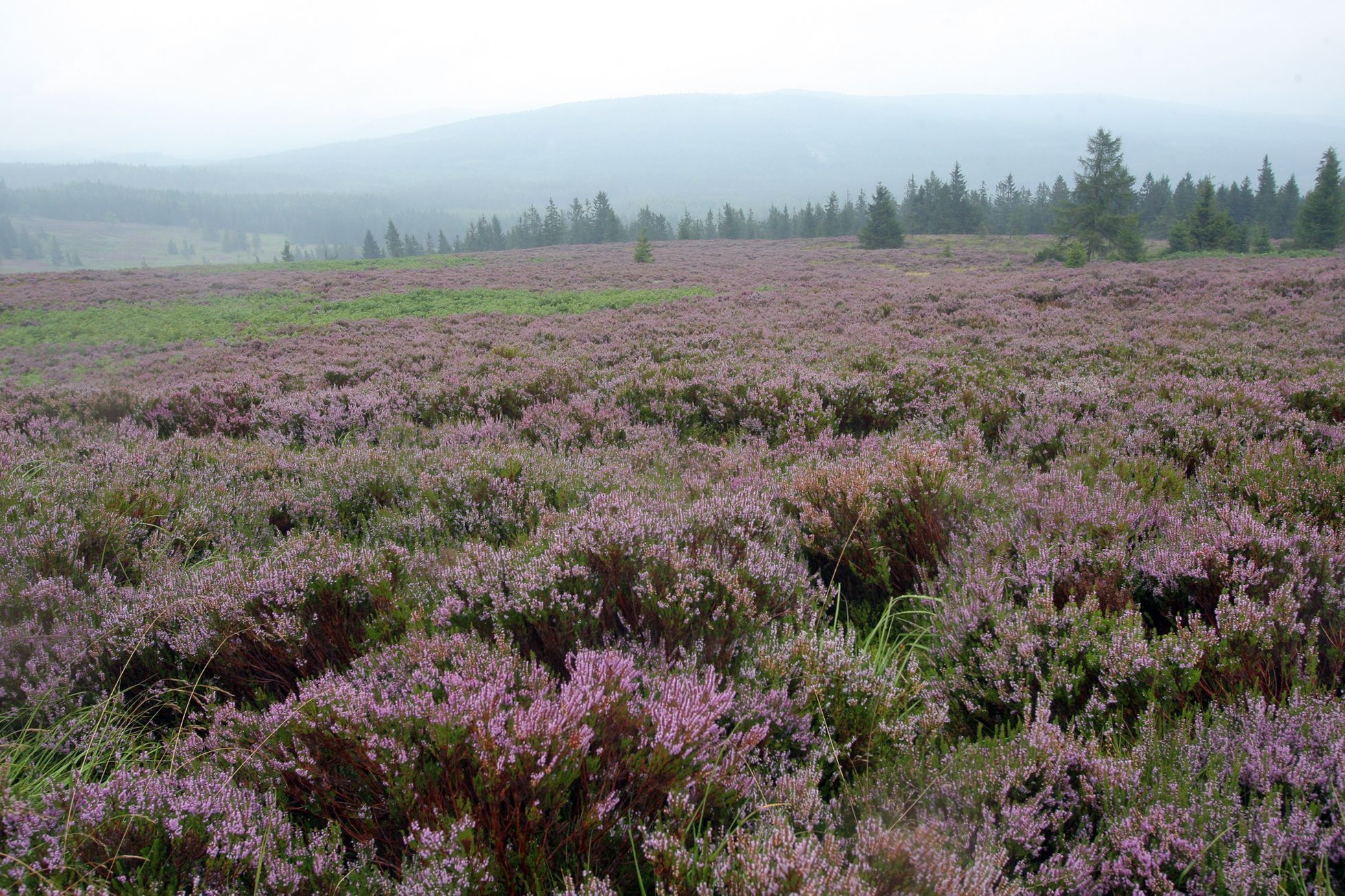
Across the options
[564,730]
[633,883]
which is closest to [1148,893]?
[633,883]

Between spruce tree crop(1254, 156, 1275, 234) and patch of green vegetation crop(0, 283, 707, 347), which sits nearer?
patch of green vegetation crop(0, 283, 707, 347)

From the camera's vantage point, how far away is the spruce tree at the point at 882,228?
5431 cm

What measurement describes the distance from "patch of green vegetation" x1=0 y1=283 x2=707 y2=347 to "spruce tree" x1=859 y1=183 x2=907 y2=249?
120 ft

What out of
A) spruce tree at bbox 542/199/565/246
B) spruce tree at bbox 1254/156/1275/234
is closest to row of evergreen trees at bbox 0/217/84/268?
spruce tree at bbox 542/199/565/246

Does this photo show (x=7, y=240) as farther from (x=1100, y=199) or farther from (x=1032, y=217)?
(x=1100, y=199)

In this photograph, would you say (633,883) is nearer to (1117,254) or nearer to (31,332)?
(31,332)

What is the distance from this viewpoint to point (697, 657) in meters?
2.28

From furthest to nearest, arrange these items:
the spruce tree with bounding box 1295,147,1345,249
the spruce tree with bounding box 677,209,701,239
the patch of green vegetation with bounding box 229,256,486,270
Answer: the spruce tree with bounding box 677,209,701,239, the spruce tree with bounding box 1295,147,1345,249, the patch of green vegetation with bounding box 229,256,486,270

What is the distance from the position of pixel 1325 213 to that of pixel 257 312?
69866mm

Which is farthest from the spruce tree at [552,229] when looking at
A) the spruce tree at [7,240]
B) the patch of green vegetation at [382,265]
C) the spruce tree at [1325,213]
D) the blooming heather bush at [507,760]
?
the spruce tree at [7,240]

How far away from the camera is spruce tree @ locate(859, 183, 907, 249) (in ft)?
178

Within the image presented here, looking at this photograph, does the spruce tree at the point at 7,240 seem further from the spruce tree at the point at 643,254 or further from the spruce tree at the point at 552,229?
the spruce tree at the point at 643,254

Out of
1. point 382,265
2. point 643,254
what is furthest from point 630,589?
point 382,265

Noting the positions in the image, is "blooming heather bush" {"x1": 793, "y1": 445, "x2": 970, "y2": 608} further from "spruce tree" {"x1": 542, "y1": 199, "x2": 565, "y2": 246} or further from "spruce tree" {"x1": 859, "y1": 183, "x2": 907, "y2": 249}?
"spruce tree" {"x1": 542, "y1": 199, "x2": 565, "y2": 246}
